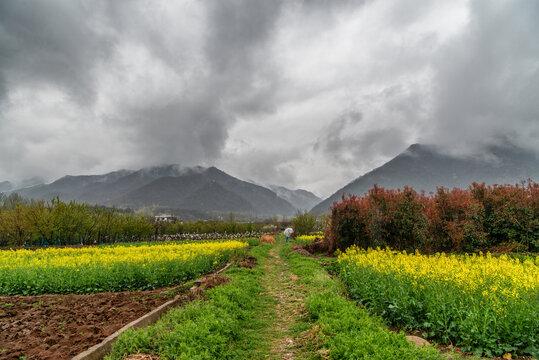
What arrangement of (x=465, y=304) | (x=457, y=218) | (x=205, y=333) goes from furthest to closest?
(x=457, y=218) → (x=465, y=304) → (x=205, y=333)

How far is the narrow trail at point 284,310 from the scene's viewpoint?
5203 millimetres

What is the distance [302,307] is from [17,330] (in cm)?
681

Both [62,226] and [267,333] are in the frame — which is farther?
[62,226]

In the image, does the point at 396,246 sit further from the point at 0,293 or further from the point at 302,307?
the point at 0,293

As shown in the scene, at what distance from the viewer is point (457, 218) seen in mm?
13836

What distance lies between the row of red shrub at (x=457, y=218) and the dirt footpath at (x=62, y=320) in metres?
12.9

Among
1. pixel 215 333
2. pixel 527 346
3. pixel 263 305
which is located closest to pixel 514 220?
pixel 527 346

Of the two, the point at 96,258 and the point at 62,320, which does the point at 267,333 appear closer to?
the point at 62,320

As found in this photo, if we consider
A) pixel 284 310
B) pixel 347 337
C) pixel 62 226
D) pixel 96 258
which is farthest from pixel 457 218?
pixel 62 226

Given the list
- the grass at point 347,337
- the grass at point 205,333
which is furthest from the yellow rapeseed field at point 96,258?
the grass at point 347,337

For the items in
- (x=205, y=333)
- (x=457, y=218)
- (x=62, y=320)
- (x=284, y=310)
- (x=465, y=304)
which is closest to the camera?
(x=205, y=333)

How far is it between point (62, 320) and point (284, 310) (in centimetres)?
576

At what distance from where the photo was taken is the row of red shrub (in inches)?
495

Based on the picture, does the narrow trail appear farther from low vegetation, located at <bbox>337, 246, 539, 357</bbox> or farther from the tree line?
the tree line
